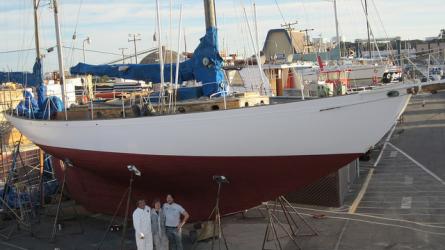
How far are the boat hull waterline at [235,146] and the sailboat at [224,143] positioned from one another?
0.06 ft

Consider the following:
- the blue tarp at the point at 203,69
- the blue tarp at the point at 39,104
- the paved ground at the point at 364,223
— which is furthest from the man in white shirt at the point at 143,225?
the blue tarp at the point at 39,104

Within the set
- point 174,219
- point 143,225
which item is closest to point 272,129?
point 174,219

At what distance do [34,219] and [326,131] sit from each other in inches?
336

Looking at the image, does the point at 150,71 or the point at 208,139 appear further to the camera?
the point at 150,71

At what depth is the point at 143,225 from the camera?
908 cm

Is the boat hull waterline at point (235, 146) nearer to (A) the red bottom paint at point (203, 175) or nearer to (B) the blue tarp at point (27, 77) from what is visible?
(A) the red bottom paint at point (203, 175)

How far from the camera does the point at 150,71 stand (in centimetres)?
1220

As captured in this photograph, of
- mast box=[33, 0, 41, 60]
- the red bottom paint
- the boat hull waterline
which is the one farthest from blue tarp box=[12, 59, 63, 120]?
the boat hull waterline

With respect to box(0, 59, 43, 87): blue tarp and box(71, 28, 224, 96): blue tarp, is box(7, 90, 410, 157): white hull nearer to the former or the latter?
box(71, 28, 224, 96): blue tarp

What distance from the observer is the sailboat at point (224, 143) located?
28.3ft

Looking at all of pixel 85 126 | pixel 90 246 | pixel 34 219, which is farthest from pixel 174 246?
pixel 34 219

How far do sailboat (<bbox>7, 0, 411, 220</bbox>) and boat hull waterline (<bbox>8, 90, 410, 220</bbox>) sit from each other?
0.02m

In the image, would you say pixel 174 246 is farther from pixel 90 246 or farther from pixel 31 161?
pixel 31 161

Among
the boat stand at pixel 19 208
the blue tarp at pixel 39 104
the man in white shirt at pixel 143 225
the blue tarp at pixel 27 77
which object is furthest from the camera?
the blue tarp at pixel 27 77
